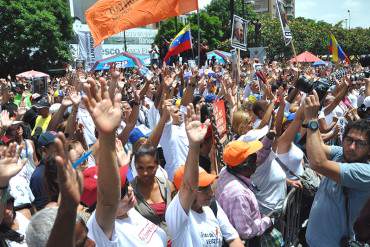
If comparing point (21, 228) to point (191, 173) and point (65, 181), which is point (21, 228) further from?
point (65, 181)

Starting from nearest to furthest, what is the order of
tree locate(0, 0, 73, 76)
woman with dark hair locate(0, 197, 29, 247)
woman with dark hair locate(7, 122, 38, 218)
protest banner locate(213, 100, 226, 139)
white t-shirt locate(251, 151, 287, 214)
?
woman with dark hair locate(0, 197, 29, 247) < woman with dark hair locate(7, 122, 38, 218) < white t-shirt locate(251, 151, 287, 214) < protest banner locate(213, 100, 226, 139) < tree locate(0, 0, 73, 76)

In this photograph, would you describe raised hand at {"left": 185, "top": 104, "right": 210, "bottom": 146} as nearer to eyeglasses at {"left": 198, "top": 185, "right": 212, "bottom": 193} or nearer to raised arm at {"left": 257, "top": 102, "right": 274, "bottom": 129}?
eyeglasses at {"left": 198, "top": 185, "right": 212, "bottom": 193}

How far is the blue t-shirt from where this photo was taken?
9.78 feet

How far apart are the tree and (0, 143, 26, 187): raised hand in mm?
32917

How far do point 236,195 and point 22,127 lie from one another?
10.2 feet

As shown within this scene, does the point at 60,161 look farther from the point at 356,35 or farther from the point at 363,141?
the point at 356,35

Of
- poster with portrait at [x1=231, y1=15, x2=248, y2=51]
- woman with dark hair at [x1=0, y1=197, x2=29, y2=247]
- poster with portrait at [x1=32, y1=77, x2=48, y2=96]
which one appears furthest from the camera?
poster with portrait at [x1=32, y1=77, x2=48, y2=96]

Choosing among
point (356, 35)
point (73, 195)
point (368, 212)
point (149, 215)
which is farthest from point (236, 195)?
point (356, 35)

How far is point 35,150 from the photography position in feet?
17.6

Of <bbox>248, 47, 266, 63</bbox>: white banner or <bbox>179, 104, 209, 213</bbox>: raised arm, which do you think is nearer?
<bbox>179, 104, 209, 213</bbox>: raised arm

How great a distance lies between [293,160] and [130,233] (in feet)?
8.15

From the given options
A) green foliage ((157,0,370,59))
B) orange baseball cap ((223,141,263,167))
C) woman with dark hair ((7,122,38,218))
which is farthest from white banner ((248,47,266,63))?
green foliage ((157,0,370,59))

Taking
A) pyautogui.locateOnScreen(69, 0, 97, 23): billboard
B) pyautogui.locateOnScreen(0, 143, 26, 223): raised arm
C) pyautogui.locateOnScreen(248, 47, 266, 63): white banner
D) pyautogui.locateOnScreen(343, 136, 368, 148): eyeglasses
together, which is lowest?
pyautogui.locateOnScreen(343, 136, 368, 148): eyeglasses

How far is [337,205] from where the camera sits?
3.15m
